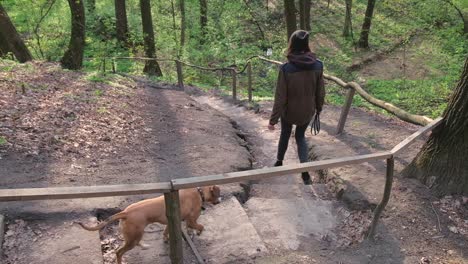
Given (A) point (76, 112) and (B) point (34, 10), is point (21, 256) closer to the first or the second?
(A) point (76, 112)

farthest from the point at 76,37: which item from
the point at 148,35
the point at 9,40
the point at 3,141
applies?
the point at 3,141

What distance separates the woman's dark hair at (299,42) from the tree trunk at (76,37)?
31.7 feet

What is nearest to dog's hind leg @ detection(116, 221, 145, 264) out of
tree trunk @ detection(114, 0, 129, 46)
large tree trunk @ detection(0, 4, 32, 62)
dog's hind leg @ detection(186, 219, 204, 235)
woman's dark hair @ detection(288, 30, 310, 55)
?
dog's hind leg @ detection(186, 219, 204, 235)

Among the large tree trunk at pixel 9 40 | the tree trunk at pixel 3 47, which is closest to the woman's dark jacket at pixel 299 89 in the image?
the large tree trunk at pixel 9 40

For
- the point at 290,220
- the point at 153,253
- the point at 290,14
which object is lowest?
the point at 290,220

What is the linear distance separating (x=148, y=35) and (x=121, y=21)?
5179mm

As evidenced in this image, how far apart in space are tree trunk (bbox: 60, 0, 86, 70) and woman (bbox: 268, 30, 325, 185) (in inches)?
368

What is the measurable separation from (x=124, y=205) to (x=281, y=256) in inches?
74.8

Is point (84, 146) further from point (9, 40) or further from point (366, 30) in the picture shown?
point (366, 30)

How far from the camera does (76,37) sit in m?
13.2

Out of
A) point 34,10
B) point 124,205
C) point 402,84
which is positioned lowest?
point 402,84

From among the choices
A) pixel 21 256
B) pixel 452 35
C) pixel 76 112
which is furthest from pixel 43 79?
pixel 452 35

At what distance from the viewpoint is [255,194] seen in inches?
240

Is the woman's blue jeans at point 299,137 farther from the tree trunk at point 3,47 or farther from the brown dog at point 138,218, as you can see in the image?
the tree trunk at point 3,47
